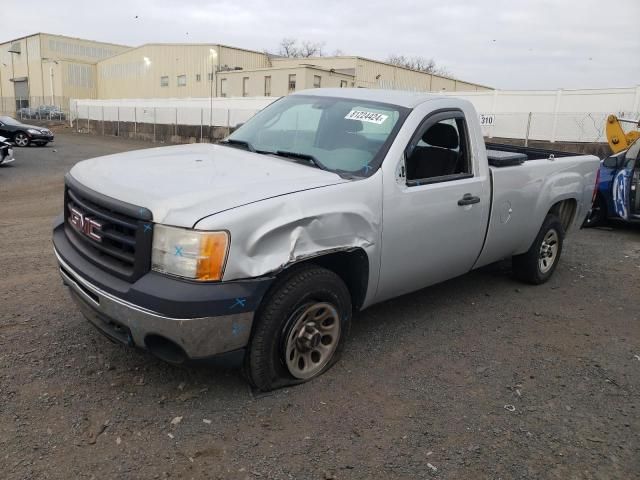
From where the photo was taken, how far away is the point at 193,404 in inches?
123

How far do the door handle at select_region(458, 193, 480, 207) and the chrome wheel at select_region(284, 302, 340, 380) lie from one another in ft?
4.64

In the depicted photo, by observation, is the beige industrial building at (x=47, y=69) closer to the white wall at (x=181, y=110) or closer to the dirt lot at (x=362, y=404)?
the white wall at (x=181, y=110)

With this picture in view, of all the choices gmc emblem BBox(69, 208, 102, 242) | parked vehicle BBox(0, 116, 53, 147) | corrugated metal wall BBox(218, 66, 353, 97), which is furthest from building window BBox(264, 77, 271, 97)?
gmc emblem BBox(69, 208, 102, 242)

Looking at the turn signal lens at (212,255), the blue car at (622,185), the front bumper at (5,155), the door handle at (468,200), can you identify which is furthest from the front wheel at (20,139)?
the turn signal lens at (212,255)

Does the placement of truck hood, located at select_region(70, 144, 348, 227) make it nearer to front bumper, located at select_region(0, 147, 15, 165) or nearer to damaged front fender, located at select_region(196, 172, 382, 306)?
→ damaged front fender, located at select_region(196, 172, 382, 306)

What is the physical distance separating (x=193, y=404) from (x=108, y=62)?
6095 centimetres

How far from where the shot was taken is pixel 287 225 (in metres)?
2.96

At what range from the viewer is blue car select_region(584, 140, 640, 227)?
835 cm

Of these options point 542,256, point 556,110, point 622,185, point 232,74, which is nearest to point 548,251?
point 542,256

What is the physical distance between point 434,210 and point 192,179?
1.75 meters

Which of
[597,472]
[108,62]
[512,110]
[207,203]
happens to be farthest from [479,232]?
[108,62]

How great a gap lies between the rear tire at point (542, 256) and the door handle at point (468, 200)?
149 centimetres

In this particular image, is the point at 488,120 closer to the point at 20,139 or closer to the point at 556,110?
the point at 556,110

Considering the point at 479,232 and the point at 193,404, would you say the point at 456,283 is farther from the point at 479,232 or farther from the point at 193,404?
the point at 193,404
